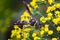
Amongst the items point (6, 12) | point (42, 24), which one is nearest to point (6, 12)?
point (6, 12)

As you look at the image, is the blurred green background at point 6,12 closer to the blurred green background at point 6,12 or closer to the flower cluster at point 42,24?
the blurred green background at point 6,12

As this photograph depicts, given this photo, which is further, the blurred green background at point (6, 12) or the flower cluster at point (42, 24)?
the flower cluster at point (42, 24)

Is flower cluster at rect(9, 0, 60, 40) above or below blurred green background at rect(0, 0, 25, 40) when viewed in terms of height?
above

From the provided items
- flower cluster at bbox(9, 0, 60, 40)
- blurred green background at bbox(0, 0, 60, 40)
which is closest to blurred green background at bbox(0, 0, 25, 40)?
blurred green background at bbox(0, 0, 60, 40)

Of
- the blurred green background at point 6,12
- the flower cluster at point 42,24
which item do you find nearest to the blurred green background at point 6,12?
the blurred green background at point 6,12

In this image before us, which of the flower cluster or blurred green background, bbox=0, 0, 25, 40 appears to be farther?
the flower cluster

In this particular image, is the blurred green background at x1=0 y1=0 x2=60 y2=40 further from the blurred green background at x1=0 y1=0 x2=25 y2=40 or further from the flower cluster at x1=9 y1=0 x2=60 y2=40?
the flower cluster at x1=9 y1=0 x2=60 y2=40

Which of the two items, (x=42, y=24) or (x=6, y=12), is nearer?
(x=6, y=12)

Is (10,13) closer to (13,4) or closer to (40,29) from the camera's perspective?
(13,4)

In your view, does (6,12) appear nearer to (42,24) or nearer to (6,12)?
(6,12)
